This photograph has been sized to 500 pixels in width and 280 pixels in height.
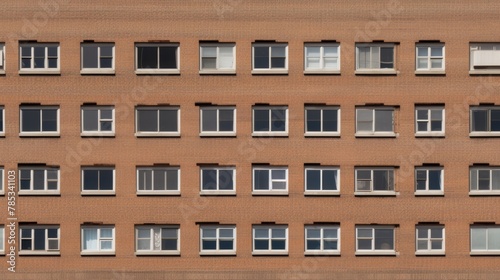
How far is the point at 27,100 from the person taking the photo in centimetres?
5316

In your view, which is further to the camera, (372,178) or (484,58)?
(372,178)

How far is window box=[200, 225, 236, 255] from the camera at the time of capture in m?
53.2

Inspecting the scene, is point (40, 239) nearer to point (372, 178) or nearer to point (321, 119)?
point (321, 119)

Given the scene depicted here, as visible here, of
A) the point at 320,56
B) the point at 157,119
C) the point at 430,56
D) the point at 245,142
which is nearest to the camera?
the point at 245,142

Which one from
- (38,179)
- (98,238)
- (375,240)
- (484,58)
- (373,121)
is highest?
(484,58)

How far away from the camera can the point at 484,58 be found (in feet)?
174

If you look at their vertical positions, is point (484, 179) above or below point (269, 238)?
above

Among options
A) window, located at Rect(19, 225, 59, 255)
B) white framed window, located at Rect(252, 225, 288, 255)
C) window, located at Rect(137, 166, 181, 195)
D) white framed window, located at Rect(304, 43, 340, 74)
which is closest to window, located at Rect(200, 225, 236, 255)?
white framed window, located at Rect(252, 225, 288, 255)

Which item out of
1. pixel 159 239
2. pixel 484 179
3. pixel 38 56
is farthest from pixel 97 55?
pixel 484 179

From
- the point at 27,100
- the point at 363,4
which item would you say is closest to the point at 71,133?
the point at 27,100

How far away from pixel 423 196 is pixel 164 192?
13729 millimetres

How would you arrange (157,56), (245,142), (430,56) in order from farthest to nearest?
(430,56)
(157,56)
(245,142)

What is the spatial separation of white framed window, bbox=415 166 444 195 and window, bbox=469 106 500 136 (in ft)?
9.42

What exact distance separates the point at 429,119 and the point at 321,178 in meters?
6.56
